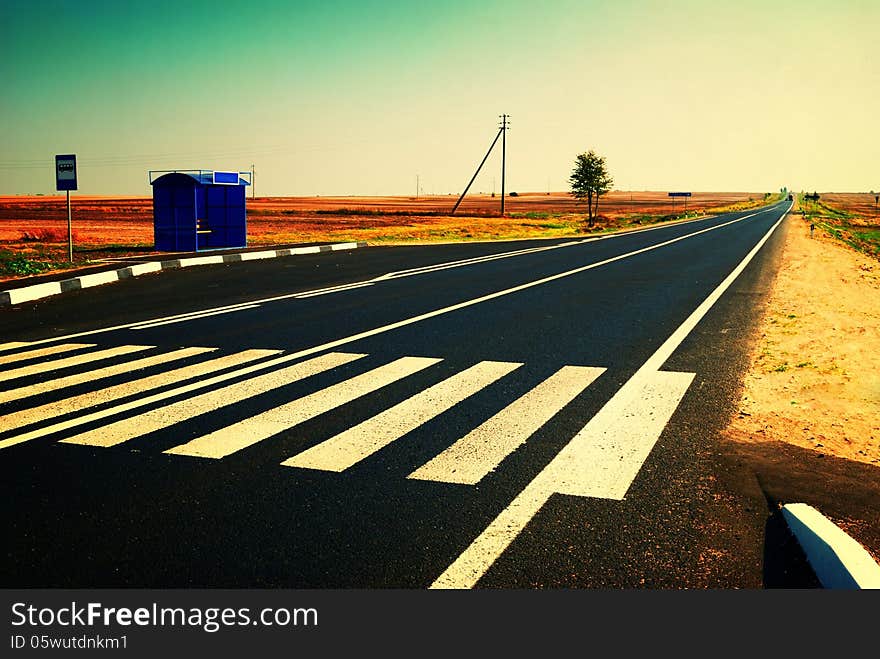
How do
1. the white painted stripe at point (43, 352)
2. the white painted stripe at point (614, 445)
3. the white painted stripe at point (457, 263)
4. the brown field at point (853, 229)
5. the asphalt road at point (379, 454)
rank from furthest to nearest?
the brown field at point (853, 229), the white painted stripe at point (457, 263), the white painted stripe at point (43, 352), the white painted stripe at point (614, 445), the asphalt road at point (379, 454)

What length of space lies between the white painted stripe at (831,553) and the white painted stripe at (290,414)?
3.27 metres

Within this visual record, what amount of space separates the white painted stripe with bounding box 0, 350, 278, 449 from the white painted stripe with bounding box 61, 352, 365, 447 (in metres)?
0.26

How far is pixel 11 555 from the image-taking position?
3.46m

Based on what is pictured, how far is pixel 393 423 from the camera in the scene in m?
5.58

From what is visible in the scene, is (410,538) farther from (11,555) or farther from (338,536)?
(11,555)

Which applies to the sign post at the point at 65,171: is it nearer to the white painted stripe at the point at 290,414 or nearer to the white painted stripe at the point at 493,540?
the white painted stripe at the point at 290,414

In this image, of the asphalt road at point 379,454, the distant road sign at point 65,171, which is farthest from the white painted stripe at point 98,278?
the asphalt road at point 379,454

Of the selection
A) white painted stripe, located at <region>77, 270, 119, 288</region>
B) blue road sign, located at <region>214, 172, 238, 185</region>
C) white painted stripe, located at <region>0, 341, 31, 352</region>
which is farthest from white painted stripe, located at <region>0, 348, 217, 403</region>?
blue road sign, located at <region>214, 172, 238, 185</region>

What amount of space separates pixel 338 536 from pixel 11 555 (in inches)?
57.0

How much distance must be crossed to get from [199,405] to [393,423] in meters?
1.59

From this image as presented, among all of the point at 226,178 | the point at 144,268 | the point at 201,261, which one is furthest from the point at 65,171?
the point at 226,178

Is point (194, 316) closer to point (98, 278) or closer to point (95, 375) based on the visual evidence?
point (95, 375)

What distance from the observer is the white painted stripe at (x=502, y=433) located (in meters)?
4.56

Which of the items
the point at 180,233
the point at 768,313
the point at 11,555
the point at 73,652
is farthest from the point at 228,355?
the point at 180,233
